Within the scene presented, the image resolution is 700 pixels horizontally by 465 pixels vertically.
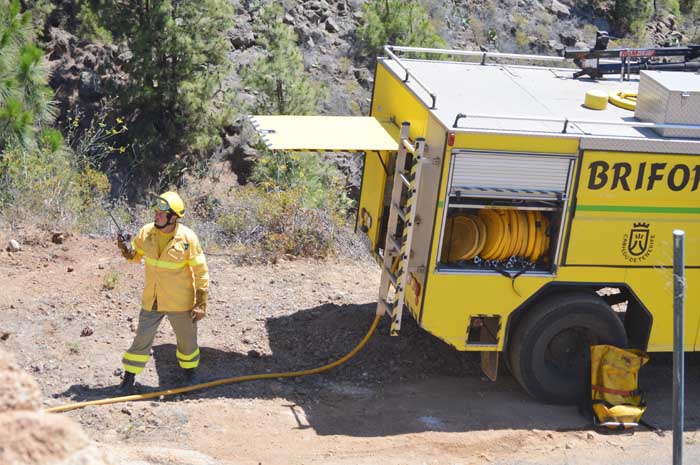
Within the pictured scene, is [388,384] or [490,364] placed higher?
[490,364]

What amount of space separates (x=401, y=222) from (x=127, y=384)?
269 cm

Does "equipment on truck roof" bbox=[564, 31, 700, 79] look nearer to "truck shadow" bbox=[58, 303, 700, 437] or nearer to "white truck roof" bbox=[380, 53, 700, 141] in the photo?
"white truck roof" bbox=[380, 53, 700, 141]

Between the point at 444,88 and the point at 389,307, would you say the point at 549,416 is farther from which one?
the point at 444,88

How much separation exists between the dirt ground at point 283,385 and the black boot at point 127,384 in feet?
0.29

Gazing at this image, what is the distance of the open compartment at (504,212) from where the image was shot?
23.3 feet

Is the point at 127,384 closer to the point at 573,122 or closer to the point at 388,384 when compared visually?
the point at 388,384

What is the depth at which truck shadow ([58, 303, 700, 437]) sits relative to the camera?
24.5 ft

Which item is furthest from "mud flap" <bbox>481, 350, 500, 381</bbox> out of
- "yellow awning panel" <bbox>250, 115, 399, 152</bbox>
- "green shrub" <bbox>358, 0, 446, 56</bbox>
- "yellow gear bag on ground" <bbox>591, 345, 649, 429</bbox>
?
"green shrub" <bbox>358, 0, 446, 56</bbox>

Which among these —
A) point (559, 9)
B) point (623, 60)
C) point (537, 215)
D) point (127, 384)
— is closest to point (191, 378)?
point (127, 384)

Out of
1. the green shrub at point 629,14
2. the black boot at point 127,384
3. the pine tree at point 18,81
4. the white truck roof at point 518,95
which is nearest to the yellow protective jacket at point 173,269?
the black boot at point 127,384

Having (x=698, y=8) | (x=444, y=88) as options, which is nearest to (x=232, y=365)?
(x=444, y=88)

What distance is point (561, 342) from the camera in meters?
7.90

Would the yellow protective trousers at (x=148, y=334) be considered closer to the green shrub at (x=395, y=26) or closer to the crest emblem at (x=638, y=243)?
the crest emblem at (x=638, y=243)

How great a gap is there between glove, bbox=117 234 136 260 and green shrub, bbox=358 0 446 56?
14.0 metres
